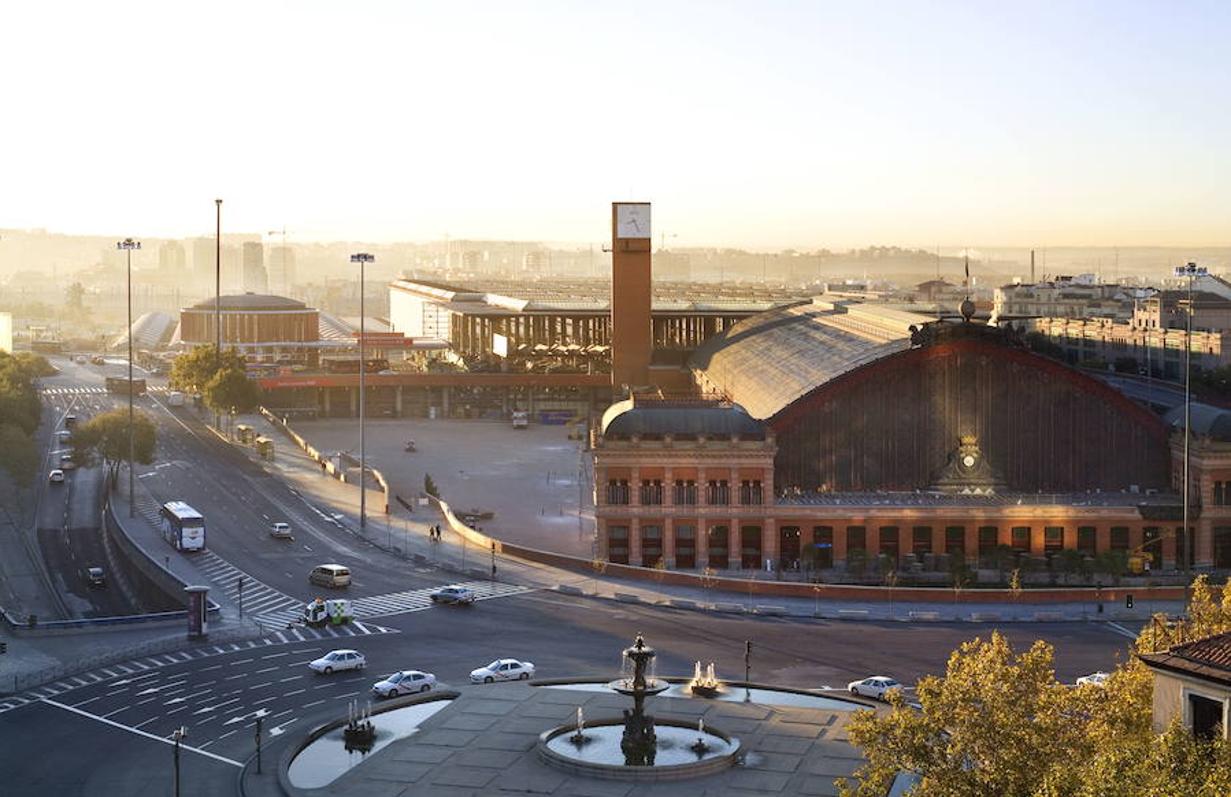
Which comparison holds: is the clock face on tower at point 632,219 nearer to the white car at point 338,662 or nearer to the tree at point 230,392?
the tree at point 230,392

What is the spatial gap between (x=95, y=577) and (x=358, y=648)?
35.0 metres

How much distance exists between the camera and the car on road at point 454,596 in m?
96.9

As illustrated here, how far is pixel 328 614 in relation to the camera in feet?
302

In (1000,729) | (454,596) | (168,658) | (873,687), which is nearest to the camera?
(1000,729)

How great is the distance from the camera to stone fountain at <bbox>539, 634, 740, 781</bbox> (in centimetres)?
6075

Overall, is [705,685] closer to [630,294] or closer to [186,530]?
[186,530]

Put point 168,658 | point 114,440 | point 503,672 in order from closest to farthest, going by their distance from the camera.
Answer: point 503,672
point 168,658
point 114,440

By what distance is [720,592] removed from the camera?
326 feet

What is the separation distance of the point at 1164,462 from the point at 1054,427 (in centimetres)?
731

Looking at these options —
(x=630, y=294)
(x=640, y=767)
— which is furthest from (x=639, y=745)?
(x=630, y=294)

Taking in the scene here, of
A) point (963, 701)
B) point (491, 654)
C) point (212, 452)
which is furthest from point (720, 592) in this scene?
point (212, 452)

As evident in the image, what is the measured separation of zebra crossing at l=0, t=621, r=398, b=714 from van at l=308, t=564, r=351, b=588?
10.2 m

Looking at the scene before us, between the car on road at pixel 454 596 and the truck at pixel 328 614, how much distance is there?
255 inches

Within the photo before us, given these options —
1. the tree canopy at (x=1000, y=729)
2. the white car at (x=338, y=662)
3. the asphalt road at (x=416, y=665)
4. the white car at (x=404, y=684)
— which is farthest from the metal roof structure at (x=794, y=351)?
the tree canopy at (x=1000, y=729)
